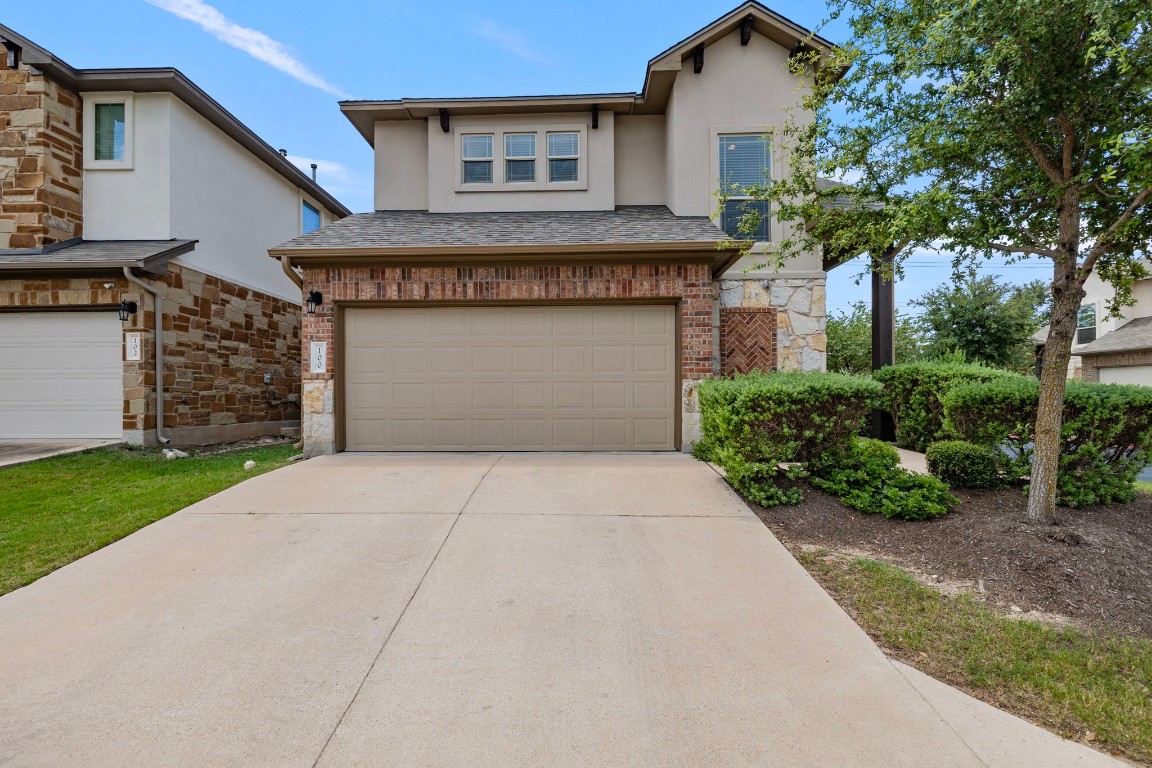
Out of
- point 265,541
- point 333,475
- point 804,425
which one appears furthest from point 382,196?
point 804,425

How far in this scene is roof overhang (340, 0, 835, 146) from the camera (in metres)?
9.12

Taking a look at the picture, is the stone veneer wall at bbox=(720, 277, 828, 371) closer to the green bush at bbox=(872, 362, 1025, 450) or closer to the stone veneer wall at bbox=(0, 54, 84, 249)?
the green bush at bbox=(872, 362, 1025, 450)

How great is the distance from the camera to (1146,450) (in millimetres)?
5027

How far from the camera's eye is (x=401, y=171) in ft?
34.2

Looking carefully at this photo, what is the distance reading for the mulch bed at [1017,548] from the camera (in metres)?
3.37

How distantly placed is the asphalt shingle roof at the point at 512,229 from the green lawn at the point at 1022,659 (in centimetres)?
557

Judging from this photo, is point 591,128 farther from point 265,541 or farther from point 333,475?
point 265,541

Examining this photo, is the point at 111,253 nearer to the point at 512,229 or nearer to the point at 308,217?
the point at 308,217

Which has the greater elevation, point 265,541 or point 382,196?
point 382,196

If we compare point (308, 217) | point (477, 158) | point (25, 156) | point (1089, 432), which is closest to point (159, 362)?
point (25, 156)

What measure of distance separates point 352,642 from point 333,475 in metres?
4.06

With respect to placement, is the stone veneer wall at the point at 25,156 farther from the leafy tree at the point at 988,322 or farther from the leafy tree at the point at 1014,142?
the leafy tree at the point at 988,322

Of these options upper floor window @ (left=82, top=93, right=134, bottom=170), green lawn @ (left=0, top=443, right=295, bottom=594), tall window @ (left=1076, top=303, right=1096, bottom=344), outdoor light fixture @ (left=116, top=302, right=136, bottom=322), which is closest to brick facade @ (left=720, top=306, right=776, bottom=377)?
green lawn @ (left=0, top=443, right=295, bottom=594)

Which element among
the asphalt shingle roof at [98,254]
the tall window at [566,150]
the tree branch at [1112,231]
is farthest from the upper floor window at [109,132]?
the tree branch at [1112,231]
